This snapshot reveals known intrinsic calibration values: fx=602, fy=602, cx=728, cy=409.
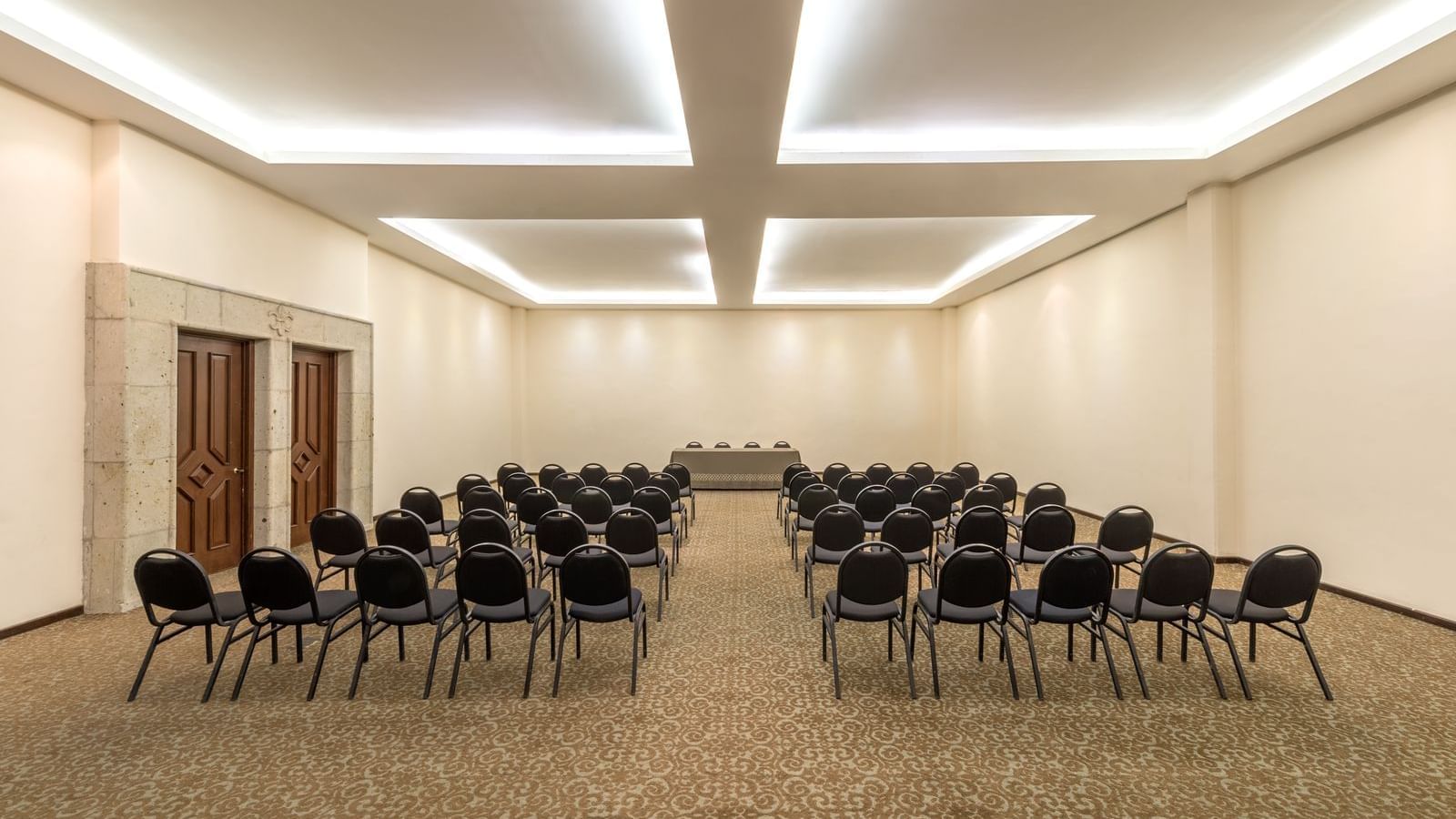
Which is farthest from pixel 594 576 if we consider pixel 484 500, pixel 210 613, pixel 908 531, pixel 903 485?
pixel 903 485

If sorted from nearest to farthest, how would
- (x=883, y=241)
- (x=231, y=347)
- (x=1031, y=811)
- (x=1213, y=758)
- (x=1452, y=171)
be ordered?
(x=1031, y=811) → (x=1213, y=758) → (x=1452, y=171) → (x=231, y=347) → (x=883, y=241)

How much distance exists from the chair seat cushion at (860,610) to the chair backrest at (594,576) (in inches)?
53.8

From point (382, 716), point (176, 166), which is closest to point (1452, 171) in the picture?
point (382, 716)

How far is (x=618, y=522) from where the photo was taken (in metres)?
5.13

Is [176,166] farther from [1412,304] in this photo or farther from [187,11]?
[1412,304]

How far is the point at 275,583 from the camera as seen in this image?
371 cm

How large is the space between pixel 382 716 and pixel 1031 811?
3512mm

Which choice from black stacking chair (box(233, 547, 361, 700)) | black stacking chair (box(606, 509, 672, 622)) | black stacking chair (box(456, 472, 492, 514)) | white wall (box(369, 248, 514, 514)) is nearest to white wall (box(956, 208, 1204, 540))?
black stacking chair (box(606, 509, 672, 622))

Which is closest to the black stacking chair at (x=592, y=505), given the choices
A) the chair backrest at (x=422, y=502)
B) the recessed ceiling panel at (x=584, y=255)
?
the chair backrest at (x=422, y=502)

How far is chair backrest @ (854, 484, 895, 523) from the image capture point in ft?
21.5

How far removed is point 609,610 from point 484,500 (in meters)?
Answer: 3.03

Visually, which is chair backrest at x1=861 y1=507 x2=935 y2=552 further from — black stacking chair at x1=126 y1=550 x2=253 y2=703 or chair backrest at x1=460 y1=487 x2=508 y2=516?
black stacking chair at x1=126 y1=550 x2=253 y2=703

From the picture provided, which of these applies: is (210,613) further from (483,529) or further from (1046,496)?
(1046,496)

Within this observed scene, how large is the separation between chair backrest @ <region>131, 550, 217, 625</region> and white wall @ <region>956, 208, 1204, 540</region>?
31.4 feet
